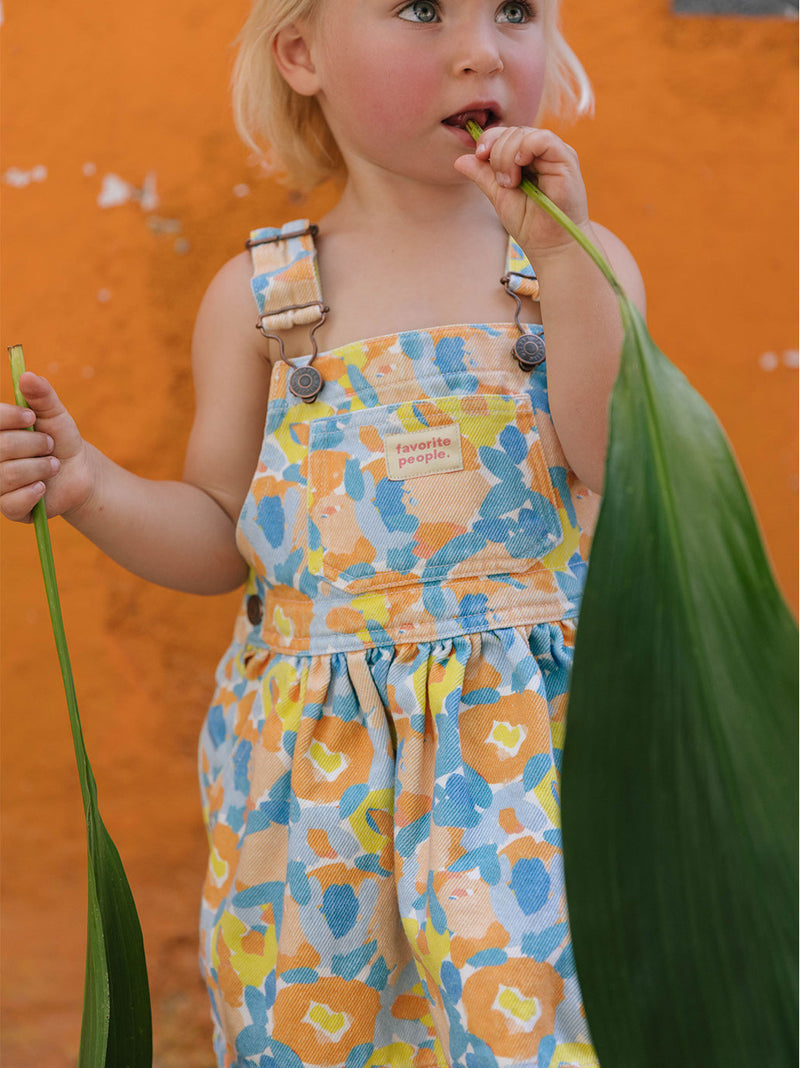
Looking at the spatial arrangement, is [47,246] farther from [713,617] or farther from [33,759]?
[713,617]

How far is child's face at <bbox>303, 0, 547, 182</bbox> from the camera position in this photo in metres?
0.62

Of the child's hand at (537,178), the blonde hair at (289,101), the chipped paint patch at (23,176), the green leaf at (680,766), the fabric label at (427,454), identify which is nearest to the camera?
the green leaf at (680,766)

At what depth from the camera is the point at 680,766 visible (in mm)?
339

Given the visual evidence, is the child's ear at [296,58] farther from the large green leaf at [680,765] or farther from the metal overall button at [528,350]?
the large green leaf at [680,765]

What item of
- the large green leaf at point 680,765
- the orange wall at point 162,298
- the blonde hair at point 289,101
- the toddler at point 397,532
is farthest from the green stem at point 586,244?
the orange wall at point 162,298

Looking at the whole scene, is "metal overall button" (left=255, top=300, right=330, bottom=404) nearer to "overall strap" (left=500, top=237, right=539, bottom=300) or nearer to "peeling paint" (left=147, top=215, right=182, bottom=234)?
"overall strap" (left=500, top=237, right=539, bottom=300)

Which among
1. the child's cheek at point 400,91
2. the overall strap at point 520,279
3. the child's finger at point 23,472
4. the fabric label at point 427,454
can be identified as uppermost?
the child's cheek at point 400,91

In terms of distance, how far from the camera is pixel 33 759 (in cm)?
92

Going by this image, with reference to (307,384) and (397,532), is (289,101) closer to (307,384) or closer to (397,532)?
(307,384)

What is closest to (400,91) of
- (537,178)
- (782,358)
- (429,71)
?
(429,71)

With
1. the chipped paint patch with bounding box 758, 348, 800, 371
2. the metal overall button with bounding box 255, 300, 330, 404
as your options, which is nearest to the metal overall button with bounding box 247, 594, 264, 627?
the metal overall button with bounding box 255, 300, 330, 404

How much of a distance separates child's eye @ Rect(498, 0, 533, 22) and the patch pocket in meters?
0.25

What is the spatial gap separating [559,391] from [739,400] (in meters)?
0.36

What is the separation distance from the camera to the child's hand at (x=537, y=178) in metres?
0.56
